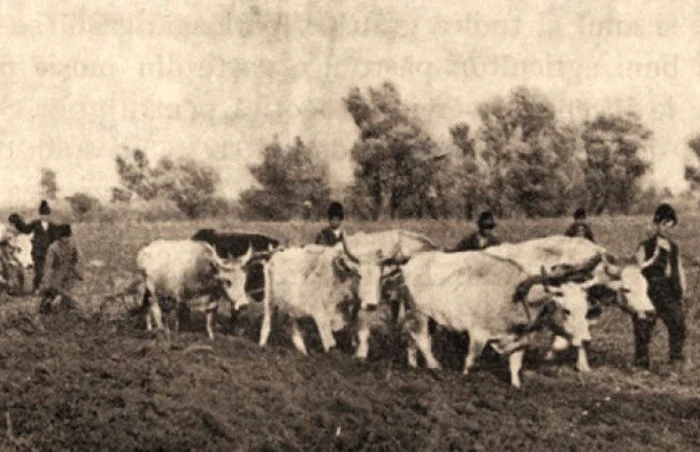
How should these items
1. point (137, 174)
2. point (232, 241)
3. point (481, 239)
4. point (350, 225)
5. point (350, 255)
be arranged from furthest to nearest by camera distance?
point (137, 174)
point (350, 225)
point (232, 241)
point (481, 239)
point (350, 255)

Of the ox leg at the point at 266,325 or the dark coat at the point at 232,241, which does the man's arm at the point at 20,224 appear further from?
the ox leg at the point at 266,325

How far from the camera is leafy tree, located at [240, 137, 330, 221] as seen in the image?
43.5ft

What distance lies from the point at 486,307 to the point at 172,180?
7683mm

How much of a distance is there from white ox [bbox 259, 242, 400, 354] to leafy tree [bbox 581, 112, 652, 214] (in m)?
4.54

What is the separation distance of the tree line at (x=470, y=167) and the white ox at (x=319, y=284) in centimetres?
240

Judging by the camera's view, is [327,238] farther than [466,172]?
No

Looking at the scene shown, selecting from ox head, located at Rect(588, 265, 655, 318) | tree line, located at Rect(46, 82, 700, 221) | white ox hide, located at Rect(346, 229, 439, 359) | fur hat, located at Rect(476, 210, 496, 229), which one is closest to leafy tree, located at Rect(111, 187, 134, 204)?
tree line, located at Rect(46, 82, 700, 221)

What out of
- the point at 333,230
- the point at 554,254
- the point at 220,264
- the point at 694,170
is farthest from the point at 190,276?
the point at 694,170

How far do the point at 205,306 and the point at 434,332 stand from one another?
286cm

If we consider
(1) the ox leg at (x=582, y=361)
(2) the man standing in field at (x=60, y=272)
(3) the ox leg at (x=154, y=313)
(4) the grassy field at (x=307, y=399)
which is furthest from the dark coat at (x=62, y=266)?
(1) the ox leg at (x=582, y=361)

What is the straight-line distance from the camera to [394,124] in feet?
43.1

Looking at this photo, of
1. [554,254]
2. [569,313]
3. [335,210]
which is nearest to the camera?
[569,313]

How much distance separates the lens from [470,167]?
536 inches

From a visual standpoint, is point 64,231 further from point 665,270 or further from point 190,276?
point 665,270
